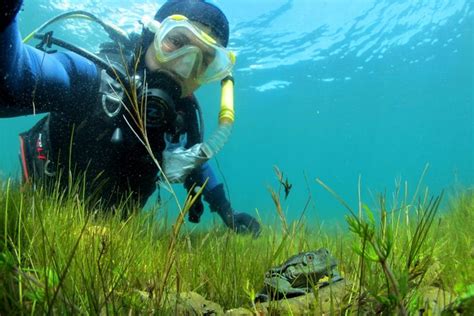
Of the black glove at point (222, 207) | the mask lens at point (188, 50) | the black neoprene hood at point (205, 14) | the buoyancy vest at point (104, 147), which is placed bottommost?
the black glove at point (222, 207)

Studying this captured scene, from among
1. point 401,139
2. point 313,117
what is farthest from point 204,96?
point 401,139

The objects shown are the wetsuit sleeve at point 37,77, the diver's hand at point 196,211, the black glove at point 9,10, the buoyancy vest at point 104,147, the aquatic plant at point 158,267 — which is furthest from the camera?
the diver's hand at point 196,211

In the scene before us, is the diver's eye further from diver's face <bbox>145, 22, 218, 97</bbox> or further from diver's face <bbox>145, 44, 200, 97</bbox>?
diver's face <bbox>145, 44, 200, 97</bbox>

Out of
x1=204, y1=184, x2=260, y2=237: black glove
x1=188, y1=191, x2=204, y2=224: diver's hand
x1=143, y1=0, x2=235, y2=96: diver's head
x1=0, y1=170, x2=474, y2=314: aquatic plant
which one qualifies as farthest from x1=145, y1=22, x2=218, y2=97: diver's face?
x1=0, y1=170, x2=474, y2=314: aquatic plant

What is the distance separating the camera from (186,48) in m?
4.34

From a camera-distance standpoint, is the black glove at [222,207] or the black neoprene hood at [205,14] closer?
the black neoprene hood at [205,14]

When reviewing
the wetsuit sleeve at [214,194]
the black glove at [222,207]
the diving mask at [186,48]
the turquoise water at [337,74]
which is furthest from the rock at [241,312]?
the wetsuit sleeve at [214,194]

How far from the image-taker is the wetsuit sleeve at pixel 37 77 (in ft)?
7.52

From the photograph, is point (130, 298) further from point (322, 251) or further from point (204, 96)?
point (204, 96)

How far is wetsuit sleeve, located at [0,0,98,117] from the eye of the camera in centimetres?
229

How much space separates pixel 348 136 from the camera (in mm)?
61375

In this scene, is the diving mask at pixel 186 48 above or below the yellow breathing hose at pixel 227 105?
above

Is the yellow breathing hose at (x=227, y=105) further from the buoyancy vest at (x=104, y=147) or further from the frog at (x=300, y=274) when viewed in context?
the frog at (x=300, y=274)

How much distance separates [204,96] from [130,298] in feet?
111
